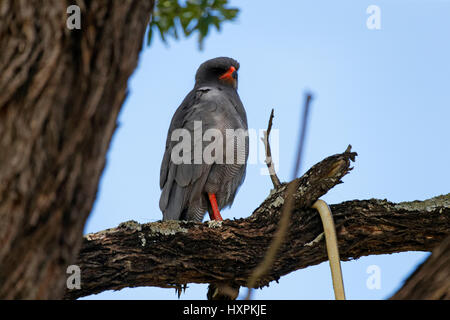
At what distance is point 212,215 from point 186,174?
555mm

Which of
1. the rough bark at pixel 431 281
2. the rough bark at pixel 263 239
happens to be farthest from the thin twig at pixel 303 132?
the rough bark at pixel 263 239

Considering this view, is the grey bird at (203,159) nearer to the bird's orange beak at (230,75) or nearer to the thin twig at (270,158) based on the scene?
the bird's orange beak at (230,75)

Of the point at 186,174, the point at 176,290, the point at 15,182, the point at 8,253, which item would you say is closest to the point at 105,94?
the point at 15,182

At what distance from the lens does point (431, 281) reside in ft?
4.71

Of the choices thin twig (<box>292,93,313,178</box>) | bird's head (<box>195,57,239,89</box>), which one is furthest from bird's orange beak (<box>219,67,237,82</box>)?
thin twig (<box>292,93,313,178</box>)

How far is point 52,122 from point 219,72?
197 inches

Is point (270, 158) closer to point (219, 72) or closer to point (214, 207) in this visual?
point (214, 207)

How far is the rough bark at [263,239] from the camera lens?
133 inches

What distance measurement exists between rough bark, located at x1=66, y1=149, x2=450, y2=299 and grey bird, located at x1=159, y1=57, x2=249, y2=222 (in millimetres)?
1732

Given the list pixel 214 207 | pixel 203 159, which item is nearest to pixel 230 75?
pixel 203 159

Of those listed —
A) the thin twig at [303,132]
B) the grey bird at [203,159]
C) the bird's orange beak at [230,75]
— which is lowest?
the thin twig at [303,132]

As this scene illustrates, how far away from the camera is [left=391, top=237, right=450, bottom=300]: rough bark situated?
1.43 m

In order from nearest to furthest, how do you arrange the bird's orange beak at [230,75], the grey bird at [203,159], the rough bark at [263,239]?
the rough bark at [263,239], the grey bird at [203,159], the bird's orange beak at [230,75]

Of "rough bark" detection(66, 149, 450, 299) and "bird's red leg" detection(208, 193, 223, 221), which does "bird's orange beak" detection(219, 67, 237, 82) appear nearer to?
"bird's red leg" detection(208, 193, 223, 221)
